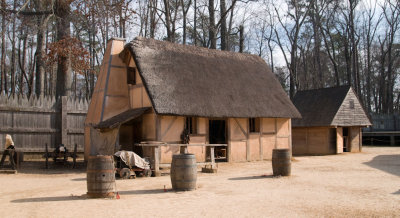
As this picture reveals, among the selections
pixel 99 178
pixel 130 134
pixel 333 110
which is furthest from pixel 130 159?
pixel 333 110

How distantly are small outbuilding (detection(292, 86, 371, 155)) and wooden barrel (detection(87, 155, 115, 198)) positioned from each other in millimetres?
16863

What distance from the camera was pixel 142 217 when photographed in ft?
22.9

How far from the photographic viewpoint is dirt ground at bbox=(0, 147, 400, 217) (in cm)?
741

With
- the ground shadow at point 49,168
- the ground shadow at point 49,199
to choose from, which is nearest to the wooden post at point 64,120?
the ground shadow at point 49,168

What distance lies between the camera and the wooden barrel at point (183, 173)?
9.89 metres

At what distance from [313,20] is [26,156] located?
2860 centimetres

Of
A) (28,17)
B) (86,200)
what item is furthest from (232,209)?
(28,17)

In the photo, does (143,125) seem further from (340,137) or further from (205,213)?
(340,137)

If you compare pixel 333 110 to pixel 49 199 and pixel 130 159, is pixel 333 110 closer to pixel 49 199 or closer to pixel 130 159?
pixel 130 159

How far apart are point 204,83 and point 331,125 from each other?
933 cm

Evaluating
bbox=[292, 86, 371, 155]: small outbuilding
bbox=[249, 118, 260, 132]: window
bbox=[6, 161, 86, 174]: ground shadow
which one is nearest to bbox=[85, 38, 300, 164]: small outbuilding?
bbox=[249, 118, 260, 132]: window

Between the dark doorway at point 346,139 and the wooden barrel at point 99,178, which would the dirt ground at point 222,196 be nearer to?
the wooden barrel at point 99,178

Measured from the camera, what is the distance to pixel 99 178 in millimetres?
8828

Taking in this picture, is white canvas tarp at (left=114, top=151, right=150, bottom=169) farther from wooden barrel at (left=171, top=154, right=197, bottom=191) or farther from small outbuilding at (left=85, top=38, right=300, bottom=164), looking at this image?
wooden barrel at (left=171, top=154, right=197, bottom=191)
